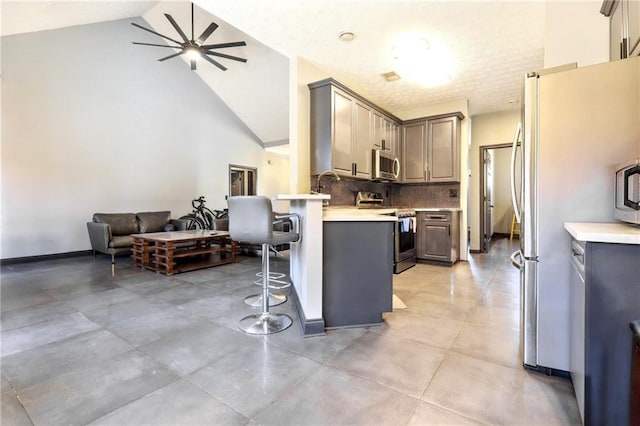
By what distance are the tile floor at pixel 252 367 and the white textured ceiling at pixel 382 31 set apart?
265 centimetres

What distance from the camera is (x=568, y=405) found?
144 centimetres

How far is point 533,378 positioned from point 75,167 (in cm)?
723

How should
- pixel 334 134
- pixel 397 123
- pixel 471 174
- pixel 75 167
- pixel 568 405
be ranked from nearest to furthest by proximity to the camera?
pixel 568 405 < pixel 334 134 < pixel 397 123 < pixel 75 167 < pixel 471 174

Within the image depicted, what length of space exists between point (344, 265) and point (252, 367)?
3.28 ft

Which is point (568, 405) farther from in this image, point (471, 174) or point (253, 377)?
point (471, 174)

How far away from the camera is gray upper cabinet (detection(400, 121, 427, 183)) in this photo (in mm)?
5109

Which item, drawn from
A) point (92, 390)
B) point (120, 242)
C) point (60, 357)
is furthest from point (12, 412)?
point (120, 242)

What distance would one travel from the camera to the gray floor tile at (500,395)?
1.37m

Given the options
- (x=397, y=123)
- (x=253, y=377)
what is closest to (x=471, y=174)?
(x=397, y=123)

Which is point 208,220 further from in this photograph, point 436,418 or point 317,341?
point 436,418

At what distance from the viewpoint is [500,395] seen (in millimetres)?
1522

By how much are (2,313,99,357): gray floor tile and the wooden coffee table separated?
1628 millimetres

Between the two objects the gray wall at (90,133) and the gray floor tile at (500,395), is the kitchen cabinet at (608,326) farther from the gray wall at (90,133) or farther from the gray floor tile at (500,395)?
the gray wall at (90,133)

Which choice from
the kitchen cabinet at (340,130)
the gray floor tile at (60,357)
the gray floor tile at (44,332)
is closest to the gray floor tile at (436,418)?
the gray floor tile at (60,357)
